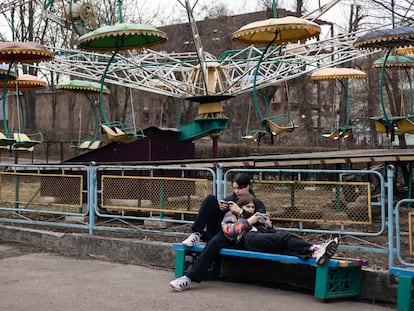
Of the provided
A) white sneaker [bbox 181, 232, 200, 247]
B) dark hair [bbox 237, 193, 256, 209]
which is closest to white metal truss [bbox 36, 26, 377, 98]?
white sneaker [bbox 181, 232, 200, 247]

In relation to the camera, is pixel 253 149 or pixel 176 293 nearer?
pixel 176 293

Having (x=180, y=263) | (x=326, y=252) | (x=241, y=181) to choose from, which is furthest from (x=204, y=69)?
(x=326, y=252)

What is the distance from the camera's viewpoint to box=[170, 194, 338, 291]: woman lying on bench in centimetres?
710

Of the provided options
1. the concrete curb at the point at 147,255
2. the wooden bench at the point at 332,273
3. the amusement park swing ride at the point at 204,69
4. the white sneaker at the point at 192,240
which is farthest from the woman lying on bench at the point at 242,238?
the amusement park swing ride at the point at 204,69

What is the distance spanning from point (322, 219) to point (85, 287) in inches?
129

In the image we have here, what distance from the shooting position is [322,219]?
8.64 m

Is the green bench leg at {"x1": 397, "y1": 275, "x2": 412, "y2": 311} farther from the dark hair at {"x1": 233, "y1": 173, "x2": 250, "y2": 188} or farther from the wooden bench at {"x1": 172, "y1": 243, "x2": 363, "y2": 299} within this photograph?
the dark hair at {"x1": 233, "y1": 173, "x2": 250, "y2": 188}

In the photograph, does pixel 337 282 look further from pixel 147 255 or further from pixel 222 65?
pixel 222 65

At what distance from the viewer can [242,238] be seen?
7348 millimetres

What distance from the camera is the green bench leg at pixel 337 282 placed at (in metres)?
6.74

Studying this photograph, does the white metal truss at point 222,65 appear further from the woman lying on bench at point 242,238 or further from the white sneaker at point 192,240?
the woman lying on bench at point 242,238

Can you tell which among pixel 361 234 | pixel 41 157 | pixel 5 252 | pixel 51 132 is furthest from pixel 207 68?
pixel 51 132

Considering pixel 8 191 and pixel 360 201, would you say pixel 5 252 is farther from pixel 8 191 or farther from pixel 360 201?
pixel 360 201

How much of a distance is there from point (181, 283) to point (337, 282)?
1.76 m
